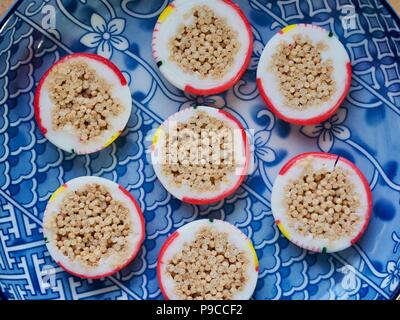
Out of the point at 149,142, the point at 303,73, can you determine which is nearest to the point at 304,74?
the point at 303,73

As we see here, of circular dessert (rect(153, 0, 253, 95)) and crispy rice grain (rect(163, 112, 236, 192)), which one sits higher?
circular dessert (rect(153, 0, 253, 95))

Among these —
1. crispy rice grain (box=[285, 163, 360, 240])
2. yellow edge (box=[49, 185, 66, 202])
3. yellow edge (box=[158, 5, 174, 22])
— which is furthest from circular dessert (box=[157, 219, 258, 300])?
yellow edge (box=[158, 5, 174, 22])

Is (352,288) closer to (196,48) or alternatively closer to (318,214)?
(318,214)

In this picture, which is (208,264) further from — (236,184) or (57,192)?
(57,192)

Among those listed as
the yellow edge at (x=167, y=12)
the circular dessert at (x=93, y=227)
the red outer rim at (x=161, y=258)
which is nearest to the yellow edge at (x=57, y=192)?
the circular dessert at (x=93, y=227)

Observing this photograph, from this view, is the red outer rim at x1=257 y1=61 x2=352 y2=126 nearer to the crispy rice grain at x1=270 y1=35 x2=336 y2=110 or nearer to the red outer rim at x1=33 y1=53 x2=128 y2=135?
the crispy rice grain at x1=270 y1=35 x2=336 y2=110

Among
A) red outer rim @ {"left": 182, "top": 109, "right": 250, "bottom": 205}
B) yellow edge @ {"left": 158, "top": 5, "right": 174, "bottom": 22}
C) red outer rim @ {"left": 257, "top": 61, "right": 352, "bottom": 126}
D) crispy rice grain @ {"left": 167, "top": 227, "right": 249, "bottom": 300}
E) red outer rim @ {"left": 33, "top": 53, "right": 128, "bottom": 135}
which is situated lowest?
crispy rice grain @ {"left": 167, "top": 227, "right": 249, "bottom": 300}
